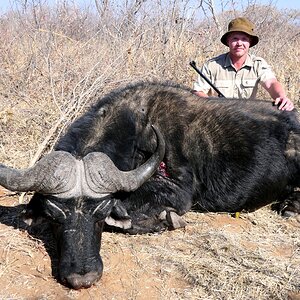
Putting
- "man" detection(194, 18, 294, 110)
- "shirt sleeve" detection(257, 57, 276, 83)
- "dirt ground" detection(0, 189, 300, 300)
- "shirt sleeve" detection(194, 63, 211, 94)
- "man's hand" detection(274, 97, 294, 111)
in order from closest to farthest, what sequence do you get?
"dirt ground" detection(0, 189, 300, 300) → "man's hand" detection(274, 97, 294, 111) → "man" detection(194, 18, 294, 110) → "shirt sleeve" detection(257, 57, 276, 83) → "shirt sleeve" detection(194, 63, 211, 94)

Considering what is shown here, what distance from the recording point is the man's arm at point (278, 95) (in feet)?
16.9

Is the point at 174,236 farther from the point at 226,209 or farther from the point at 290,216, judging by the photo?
the point at 290,216

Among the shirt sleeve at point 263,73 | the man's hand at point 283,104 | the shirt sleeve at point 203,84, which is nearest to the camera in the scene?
the man's hand at point 283,104

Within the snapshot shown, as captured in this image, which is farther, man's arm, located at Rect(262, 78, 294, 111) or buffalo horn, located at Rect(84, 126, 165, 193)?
man's arm, located at Rect(262, 78, 294, 111)

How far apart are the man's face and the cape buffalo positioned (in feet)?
3.88

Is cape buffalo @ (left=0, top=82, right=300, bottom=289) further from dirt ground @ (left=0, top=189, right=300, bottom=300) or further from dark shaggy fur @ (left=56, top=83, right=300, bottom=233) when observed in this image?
dirt ground @ (left=0, top=189, right=300, bottom=300)

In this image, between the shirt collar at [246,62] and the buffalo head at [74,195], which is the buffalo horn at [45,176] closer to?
the buffalo head at [74,195]

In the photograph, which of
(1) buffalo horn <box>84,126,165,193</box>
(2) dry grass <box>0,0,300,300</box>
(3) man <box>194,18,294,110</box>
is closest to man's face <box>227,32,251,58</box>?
(3) man <box>194,18,294,110</box>

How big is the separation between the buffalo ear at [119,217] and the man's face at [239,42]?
3.02 meters

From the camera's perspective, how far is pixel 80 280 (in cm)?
316

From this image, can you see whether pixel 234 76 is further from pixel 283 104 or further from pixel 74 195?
pixel 74 195

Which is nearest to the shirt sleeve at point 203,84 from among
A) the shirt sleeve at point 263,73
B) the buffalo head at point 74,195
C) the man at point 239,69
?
the man at point 239,69

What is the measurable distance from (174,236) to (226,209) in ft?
2.62

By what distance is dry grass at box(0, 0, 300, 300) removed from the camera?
338 centimetres
